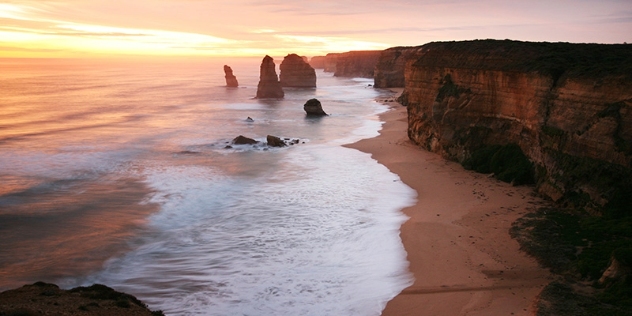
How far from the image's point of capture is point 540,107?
19.6 meters

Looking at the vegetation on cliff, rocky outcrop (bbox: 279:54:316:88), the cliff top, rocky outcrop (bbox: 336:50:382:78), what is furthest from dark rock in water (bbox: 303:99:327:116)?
rocky outcrop (bbox: 336:50:382:78)

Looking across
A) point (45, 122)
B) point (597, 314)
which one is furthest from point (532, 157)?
point (45, 122)

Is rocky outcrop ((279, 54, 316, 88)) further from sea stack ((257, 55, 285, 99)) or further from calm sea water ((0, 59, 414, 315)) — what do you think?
calm sea water ((0, 59, 414, 315))

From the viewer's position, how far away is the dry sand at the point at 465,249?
11.1 meters

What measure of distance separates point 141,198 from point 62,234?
15.5ft

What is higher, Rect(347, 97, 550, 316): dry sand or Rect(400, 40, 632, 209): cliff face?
Rect(400, 40, 632, 209): cliff face

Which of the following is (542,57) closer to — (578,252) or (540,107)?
(540,107)

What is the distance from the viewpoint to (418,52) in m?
30.7

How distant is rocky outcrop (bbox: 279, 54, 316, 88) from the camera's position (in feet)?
322

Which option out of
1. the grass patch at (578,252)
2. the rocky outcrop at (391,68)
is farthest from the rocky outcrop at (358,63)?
the grass patch at (578,252)

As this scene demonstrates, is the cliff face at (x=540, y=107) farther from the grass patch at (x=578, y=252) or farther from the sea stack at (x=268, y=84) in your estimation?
the sea stack at (x=268, y=84)

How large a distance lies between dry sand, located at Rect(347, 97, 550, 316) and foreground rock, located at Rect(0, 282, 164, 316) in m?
5.61

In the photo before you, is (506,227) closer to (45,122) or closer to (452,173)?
(452,173)

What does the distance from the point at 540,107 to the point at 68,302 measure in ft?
58.2
